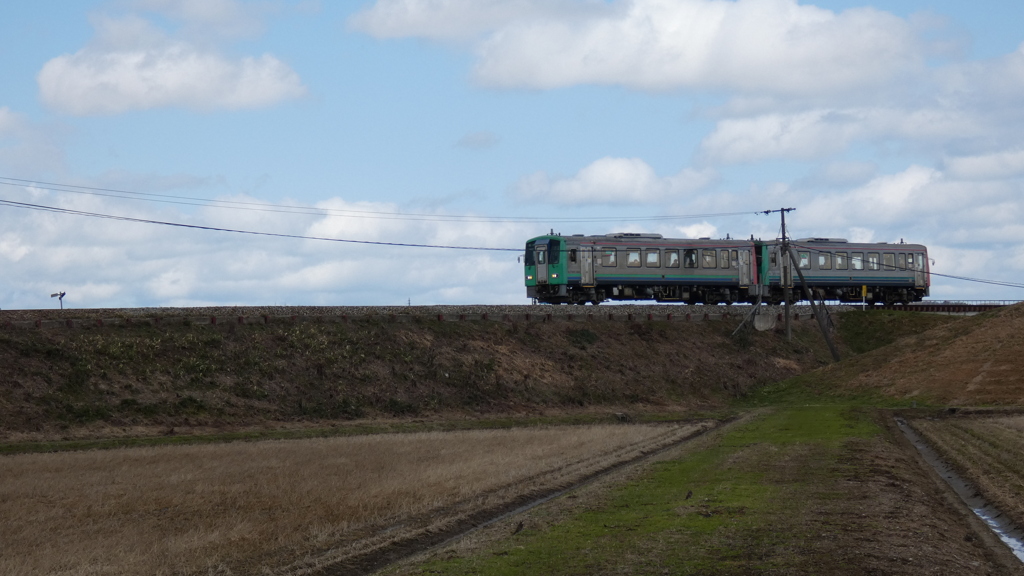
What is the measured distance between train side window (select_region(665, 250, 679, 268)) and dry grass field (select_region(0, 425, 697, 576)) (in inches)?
1257

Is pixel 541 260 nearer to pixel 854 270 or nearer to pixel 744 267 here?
pixel 744 267

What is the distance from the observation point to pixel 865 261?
3036 inches

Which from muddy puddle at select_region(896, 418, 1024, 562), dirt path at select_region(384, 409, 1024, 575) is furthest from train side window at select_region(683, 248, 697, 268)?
dirt path at select_region(384, 409, 1024, 575)

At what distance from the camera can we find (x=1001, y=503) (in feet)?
64.9

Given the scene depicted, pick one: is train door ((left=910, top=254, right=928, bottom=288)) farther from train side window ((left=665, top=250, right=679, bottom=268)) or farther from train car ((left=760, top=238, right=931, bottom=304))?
train side window ((left=665, top=250, right=679, bottom=268))

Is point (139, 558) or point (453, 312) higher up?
point (453, 312)

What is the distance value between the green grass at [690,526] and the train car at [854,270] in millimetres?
47687

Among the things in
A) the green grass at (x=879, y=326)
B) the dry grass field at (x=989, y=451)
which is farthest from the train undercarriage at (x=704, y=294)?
the dry grass field at (x=989, y=451)

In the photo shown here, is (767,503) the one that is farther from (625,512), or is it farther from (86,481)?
(86,481)

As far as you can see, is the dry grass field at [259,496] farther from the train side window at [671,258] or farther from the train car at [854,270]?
the train car at [854,270]

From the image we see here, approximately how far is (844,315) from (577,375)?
26525mm

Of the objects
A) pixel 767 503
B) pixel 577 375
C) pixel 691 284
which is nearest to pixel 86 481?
pixel 767 503

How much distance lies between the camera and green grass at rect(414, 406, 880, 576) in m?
14.5

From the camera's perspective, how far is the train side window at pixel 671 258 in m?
69.4
